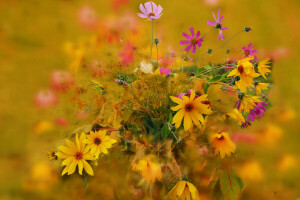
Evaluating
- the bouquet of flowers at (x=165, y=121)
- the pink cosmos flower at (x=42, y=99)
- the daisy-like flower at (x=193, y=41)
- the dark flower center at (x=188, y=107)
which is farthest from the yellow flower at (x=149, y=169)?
the pink cosmos flower at (x=42, y=99)

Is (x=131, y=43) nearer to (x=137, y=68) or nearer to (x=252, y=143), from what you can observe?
(x=137, y=68)

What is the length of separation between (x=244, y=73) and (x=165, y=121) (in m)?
0.14

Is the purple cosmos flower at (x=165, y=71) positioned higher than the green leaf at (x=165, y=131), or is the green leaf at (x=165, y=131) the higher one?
the purple cosmos flower at (x=165, y=71)

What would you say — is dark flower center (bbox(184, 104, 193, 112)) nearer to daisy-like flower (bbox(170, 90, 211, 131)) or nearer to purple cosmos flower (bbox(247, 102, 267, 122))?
daisy-like flower (bbox(170, 90, 211, 131))

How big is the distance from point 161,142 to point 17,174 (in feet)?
1.74

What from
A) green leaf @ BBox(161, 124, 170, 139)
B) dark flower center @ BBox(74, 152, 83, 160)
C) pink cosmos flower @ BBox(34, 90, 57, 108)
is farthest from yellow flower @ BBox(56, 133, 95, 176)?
pink cosmos flower @ BBox(34, 90, 57, 108)

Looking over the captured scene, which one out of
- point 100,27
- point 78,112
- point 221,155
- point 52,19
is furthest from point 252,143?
point 52,19

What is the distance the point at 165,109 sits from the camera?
505 mm

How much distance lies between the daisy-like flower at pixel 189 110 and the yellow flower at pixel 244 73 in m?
0.07

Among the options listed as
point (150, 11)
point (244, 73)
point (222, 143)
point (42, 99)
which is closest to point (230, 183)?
point (222, 143)

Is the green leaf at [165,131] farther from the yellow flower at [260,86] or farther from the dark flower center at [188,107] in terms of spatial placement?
the yellow flower at [260,86]

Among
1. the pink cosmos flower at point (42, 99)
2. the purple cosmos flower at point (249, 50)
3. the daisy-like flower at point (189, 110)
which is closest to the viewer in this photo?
the daisy-like flower at point (189, 110)

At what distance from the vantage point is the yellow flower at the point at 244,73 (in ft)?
1.57

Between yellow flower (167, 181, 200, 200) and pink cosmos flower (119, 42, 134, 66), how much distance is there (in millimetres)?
221
